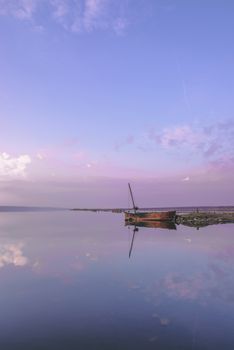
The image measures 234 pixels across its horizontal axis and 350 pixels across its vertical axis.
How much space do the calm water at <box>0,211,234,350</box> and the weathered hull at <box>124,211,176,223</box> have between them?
→ 51.0 m

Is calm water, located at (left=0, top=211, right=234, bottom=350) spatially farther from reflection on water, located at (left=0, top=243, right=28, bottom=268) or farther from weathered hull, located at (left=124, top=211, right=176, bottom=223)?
weathered hull, located at (left=124, top=211, right=176, bottom=223)

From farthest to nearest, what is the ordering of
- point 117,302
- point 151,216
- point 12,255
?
1. point 151,216
2. point 12,255
3. point 117,302

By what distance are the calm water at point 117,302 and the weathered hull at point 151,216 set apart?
51.0 meters

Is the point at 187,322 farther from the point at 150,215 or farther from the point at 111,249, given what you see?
the point at 150,215

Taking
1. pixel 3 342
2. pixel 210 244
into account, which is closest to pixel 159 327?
pixel 3 342

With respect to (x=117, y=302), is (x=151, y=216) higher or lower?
higher

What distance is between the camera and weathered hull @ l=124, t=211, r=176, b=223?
82750 millimetres

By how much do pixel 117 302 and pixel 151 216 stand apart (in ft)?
230

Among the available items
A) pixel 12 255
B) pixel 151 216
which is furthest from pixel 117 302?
pixel 151 216

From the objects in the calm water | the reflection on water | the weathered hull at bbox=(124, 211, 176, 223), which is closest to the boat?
the weathered hull at bbox=(124, 211, 176, 223)

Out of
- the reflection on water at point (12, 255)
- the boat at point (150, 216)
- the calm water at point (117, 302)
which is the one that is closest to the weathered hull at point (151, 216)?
the boat at point (150, 216)

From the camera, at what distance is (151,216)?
282ft

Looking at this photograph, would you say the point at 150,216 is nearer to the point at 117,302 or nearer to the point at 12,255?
the point at 12,255

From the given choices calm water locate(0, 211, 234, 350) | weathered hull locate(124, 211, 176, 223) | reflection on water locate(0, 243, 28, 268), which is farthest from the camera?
weathered hull locate(124, 211, 176, 223)
